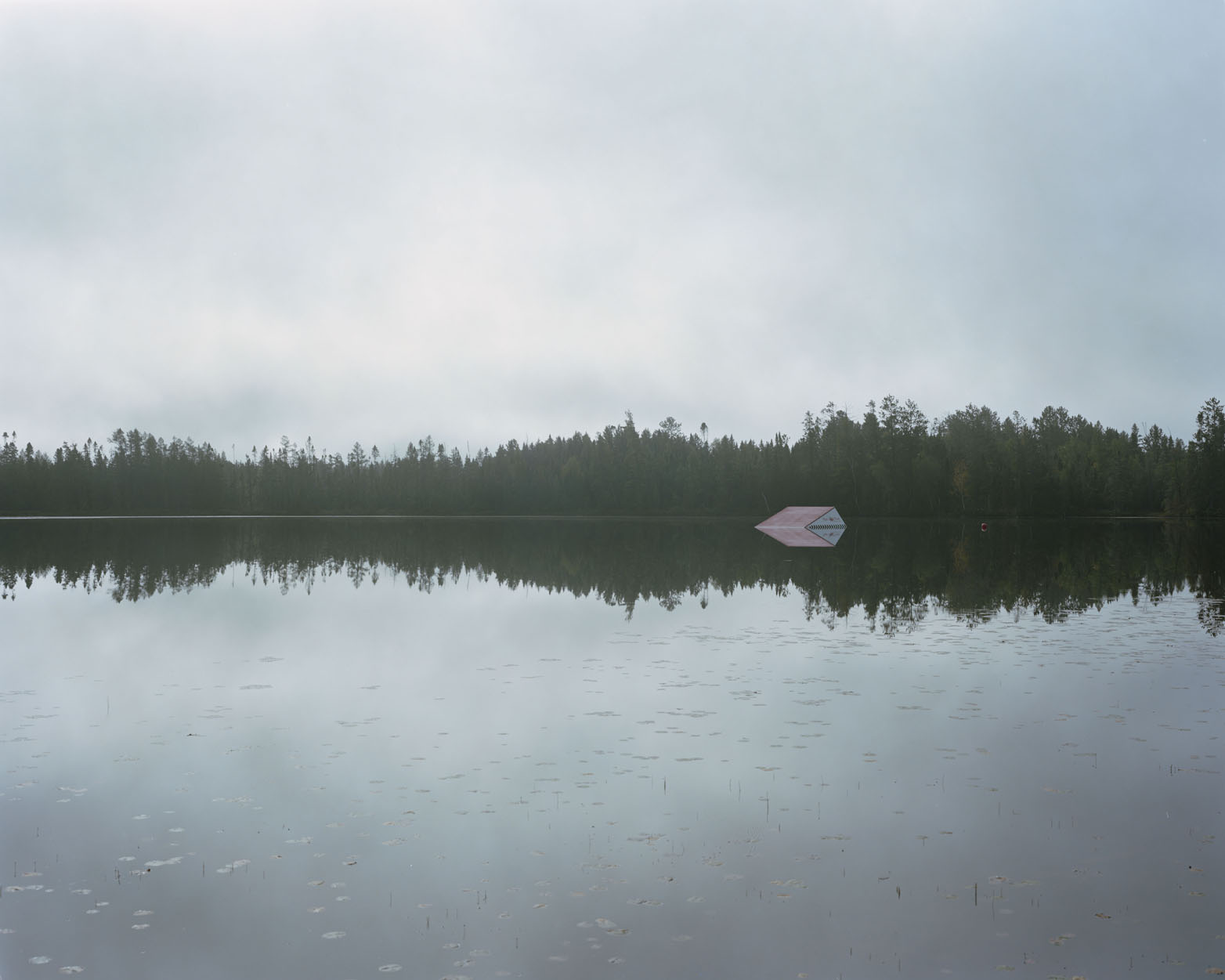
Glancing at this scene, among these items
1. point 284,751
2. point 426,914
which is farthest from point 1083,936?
point 284,751

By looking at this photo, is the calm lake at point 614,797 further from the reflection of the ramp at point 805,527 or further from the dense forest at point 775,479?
the dense forest at point 775,479

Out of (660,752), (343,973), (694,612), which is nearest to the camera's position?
(343,973)

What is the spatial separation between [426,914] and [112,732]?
26.6ft

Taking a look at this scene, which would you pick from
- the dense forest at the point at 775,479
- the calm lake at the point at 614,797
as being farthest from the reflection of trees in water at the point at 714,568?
the dense forest at the point at 775,479

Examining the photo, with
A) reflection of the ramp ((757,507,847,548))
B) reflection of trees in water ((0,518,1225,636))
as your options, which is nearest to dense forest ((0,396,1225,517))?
reflection of the ramp ((757,507,847,548))

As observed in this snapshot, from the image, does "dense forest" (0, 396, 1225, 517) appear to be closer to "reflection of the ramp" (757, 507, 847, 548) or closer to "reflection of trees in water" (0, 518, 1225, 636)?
"reflection of the ramp" (757, 507, 847, 548)

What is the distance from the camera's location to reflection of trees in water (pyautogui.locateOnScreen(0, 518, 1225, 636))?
2875 centimetres

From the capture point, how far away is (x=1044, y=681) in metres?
16.2

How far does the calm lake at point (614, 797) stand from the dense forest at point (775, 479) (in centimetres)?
11527

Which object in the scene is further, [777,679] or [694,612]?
[694,612]

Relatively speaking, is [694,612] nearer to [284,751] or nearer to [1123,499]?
[284,751]

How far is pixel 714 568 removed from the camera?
40938 millimetres

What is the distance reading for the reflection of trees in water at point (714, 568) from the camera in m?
28.8

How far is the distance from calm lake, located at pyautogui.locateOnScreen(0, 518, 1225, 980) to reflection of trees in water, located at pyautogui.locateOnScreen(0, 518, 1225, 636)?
12.3ft
